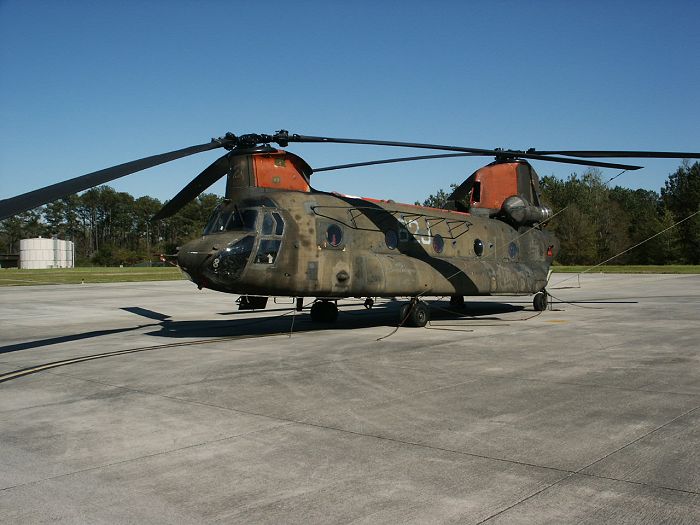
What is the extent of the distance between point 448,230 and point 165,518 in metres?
14.9

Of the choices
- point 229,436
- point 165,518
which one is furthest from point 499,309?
point 165,518

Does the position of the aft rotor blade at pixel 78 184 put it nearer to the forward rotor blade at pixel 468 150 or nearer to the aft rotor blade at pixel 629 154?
the forward rotor blade at pixel 468 150

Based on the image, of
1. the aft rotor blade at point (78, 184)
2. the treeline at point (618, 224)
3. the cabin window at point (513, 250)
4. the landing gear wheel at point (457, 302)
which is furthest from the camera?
the treeline at point (618, 224)

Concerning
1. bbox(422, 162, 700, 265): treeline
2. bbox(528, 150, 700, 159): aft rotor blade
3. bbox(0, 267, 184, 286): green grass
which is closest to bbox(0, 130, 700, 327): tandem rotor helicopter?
bbox(528, 150, 700, 159): aft rotor blade

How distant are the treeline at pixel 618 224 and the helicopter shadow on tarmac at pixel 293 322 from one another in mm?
49645

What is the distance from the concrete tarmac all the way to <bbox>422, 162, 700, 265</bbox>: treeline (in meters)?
60.4

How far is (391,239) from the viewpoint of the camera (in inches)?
643

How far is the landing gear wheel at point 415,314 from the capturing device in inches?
633

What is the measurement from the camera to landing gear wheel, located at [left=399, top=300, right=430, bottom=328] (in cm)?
1608

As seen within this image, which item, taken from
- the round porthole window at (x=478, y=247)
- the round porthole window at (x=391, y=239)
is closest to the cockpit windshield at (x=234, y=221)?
the round porthole window at (x=391, y=239)

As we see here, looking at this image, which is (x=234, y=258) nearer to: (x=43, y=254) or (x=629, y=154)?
(x=629, y=154)

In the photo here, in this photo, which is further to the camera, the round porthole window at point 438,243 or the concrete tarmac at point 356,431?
the round porthole window at point 438,243

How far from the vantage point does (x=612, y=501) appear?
434 centimetres

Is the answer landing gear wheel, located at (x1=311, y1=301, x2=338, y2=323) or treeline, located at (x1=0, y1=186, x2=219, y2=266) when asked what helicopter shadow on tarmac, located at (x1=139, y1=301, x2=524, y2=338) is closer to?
landing gear wheel, located at (x1=311, y1=301, x2=338, y2=323)
